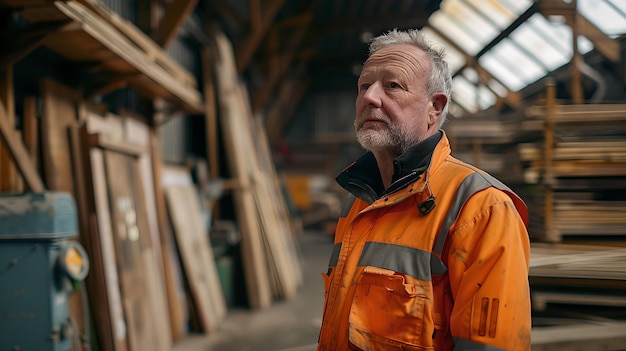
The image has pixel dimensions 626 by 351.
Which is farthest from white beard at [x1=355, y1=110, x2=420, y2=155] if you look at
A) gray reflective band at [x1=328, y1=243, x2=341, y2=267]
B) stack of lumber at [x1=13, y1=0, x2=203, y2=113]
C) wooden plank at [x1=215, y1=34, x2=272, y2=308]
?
wooden plank at [x1=215, y1=34, x2=272, y2=308]

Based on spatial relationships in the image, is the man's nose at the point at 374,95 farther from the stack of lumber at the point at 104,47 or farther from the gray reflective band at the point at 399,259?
the stack of lumber at the point at 104,47

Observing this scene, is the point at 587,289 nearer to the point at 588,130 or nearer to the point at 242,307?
the point at 588,130

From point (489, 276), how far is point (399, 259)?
265 millimetres

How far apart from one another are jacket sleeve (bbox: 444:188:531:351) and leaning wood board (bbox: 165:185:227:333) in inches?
159

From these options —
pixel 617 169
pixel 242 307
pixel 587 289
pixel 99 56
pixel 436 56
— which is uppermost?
pixel 99 56

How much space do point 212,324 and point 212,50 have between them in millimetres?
4052

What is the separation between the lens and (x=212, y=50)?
6.68 m

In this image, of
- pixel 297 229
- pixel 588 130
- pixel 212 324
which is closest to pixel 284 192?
pixel 297 229

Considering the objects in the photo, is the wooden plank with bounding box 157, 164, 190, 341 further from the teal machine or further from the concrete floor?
the teal machine

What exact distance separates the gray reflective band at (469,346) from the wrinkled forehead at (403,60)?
892mm

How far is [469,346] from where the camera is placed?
1190 millimetres

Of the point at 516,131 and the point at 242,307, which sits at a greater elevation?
the point at 516,131

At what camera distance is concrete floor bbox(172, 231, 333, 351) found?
449 cm

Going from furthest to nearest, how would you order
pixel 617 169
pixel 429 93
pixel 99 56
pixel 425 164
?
1. pixel 99 56
2. pixel 617 169
3. pixel 429 93
4. pixel 425 164
